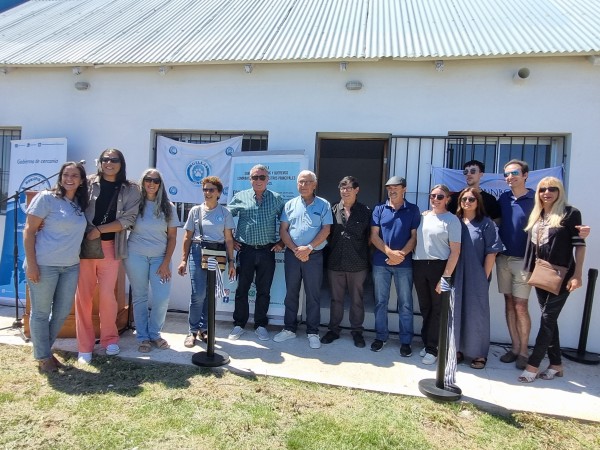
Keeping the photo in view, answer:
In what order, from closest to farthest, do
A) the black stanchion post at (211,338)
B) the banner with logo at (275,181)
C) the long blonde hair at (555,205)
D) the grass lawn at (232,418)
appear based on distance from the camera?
the grass lawn at (232,418) < the long blonde hair at (555,205) < the black stanchion post at (211,338) < the banner with logo at (275,181)

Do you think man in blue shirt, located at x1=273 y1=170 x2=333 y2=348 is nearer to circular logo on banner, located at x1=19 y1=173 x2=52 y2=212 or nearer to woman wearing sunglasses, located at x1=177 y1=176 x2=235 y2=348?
woman wearing sunglasses, located at x1=177 y1=176 x2=235 y2=348

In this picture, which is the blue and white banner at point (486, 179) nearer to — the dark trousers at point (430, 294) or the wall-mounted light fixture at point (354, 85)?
the dark trousers at point (430, 294)

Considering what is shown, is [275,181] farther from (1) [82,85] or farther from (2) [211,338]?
(1) [82,85]

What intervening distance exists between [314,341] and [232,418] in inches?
60.4

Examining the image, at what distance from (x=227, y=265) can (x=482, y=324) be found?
2.70 meters

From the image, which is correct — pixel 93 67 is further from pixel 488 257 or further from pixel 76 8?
pixel 488 257

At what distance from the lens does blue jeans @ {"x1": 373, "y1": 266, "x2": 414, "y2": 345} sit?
4055 millimetres

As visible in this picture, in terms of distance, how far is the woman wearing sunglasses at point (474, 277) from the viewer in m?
3.74

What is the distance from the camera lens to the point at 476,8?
569 centimetres

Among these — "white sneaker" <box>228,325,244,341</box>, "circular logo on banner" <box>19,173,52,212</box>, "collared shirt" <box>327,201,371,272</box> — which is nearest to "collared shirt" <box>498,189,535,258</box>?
"collared shirt" <box>327,201,371,272</box>

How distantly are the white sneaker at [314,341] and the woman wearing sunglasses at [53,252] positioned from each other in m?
2.43

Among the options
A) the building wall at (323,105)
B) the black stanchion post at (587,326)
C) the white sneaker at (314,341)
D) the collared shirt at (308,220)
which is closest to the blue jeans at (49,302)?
the building wall at (323,105)

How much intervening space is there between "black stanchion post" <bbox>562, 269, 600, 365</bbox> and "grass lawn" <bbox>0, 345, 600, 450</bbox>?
1.43 meters

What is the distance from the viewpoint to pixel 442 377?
324 cm
